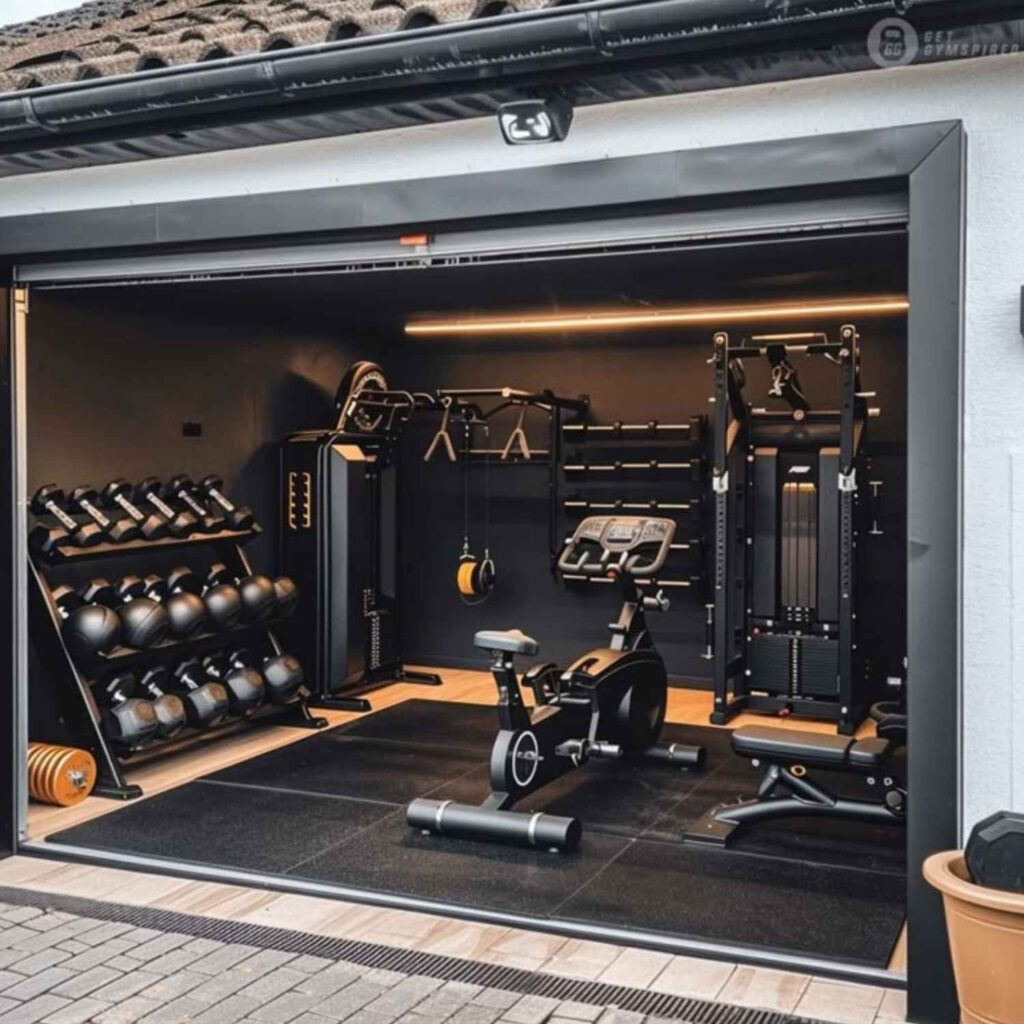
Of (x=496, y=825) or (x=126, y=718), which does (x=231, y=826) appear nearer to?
(x=126, y=718)

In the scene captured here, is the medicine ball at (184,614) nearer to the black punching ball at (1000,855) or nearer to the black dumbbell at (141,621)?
the black dumbbell at (141,621)

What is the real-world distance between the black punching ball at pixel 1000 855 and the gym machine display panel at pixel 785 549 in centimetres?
415

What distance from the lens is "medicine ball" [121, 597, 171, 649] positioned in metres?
5.38

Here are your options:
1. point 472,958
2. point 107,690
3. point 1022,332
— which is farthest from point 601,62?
point 107,690

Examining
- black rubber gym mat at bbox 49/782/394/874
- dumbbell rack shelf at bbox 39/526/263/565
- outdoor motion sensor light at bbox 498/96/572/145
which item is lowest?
black rubber gym mat at bbox 49/782/394/874

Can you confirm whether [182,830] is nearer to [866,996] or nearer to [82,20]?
[866,996]

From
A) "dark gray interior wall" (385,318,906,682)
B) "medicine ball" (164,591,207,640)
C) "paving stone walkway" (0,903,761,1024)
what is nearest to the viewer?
"paving stone walkway" (0,903,761,1024)

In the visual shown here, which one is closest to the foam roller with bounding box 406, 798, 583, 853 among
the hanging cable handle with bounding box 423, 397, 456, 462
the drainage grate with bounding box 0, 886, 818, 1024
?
the drainage grate with bounding box 0, 886, 818, 1024

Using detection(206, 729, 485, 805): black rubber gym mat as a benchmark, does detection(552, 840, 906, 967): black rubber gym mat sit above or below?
below

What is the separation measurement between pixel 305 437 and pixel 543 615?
7.14 ft

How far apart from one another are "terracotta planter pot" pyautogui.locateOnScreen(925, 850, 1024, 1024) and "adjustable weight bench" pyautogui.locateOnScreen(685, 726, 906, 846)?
185 centimetres

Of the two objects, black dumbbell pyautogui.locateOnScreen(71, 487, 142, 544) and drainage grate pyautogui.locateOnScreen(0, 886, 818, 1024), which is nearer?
drainage grate pyautogui.locateOnScreen(0, 886, 818, 1024)

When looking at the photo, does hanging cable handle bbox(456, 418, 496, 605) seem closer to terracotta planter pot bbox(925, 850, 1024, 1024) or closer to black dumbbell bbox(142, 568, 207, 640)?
black dumbbell bbox(142, 568, 207, 640)

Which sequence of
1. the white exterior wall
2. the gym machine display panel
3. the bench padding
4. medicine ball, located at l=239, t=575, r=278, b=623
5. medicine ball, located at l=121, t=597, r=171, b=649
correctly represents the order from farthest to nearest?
the gym machine display panel < medicine ball, located at l=239, t=575, r=278, b=623 < medicine ball, located at l=121, t=597, r=171, b=649 < the bench padding < the white exterior wall
